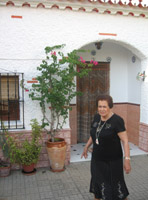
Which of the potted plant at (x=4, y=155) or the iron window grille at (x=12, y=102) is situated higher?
the iron window grille at (x=12, y=102)

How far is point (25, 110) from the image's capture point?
489 cm

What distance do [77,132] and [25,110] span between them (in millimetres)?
2285

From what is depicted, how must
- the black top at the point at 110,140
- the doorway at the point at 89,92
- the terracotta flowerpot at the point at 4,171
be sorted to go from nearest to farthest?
the black top at the point at 110,140 < the terracotta flowerpot at the point at 4,171 < the doorway at the point at 89,92

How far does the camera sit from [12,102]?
4.96m

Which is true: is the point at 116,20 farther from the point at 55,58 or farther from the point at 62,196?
the point at 62,196

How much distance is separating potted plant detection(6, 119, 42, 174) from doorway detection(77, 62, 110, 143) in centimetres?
214

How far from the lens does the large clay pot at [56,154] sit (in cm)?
463

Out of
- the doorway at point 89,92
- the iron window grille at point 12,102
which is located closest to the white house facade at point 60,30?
the iron window grille at point 12,102

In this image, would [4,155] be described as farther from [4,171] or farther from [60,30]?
[60,30]

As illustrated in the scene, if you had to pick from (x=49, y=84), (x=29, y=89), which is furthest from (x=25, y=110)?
(x=49, y=84)

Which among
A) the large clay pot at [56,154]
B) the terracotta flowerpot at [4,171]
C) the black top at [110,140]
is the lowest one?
the terracotta flowerpot at [4,171]

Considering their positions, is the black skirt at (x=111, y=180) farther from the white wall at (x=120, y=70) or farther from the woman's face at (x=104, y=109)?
the white wall at (x=120, y=70)

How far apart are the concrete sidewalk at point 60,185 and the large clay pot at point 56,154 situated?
14 cm

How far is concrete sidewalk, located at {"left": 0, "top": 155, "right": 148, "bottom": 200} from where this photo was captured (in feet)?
12.4
